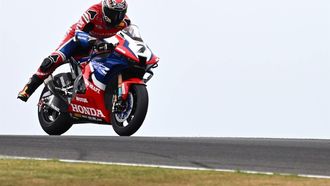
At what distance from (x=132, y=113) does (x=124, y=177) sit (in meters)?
4.52

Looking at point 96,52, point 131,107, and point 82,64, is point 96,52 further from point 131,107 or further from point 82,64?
A: point 131,107

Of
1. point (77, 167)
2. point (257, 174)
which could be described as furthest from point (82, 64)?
point (257, 174)

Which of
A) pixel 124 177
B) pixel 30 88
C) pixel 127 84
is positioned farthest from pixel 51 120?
pixel 124 177

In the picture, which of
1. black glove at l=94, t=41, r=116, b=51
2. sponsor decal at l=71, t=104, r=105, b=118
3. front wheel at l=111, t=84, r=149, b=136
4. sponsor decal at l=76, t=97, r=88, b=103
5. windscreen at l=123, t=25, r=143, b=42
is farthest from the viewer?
sponsor decal at l=76, t=97, r=88, b=103

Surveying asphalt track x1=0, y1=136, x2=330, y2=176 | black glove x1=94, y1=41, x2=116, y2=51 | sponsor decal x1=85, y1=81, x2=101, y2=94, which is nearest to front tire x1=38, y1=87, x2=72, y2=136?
sponsor decal x1=85, y1=81, x2=101, y2=94

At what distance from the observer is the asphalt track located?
8.77 metres

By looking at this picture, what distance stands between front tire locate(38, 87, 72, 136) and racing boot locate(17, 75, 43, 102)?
0.74 ft

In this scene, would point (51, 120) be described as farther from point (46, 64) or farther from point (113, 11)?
point (113, 11)

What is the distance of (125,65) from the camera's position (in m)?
12.2

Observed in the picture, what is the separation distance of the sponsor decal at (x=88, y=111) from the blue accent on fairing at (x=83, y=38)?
1.12 meters

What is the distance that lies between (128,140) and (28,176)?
4028 mm

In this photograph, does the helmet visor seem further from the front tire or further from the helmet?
the front tire

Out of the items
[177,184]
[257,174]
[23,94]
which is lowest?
[23,94]

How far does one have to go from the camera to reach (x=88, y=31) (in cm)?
1330
